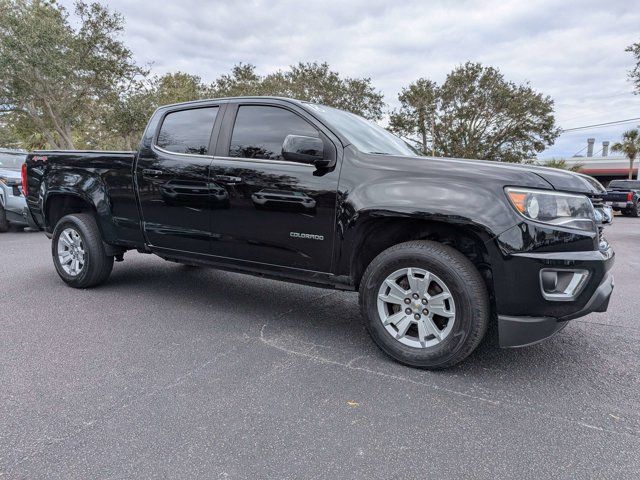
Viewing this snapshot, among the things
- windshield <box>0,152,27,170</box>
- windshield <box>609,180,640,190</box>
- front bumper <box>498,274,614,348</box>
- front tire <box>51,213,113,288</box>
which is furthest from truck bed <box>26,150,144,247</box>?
windshield <box>609,180,640,190</box>

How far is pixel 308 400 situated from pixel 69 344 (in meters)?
1.96

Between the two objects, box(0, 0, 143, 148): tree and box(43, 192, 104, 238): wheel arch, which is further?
box(0, 0, 143, 148): tree

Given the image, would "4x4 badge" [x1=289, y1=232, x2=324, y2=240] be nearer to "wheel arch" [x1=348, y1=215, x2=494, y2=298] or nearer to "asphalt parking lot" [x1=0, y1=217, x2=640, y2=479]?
"wheel arch" [x1=348, y1=215, x2=494, y2=298]

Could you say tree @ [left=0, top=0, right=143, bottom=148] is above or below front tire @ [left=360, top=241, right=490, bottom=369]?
above

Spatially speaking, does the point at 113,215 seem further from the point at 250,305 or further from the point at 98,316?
the point at 250,305

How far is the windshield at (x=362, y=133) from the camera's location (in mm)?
3402

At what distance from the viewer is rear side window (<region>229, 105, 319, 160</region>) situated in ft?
11.5

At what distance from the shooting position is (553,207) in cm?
268

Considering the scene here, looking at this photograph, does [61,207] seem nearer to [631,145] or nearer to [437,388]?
[437,388]

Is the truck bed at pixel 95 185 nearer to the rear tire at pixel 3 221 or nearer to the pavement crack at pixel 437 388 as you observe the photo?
the pavement crack at pixel 437 388

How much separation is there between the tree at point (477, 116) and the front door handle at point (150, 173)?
2320 cm

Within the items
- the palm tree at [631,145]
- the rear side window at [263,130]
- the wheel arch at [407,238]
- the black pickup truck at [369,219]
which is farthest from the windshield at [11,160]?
the palm tree at [631,145]

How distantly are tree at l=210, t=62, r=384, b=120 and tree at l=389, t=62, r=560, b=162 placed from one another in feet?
8.69

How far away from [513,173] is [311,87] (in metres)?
24.5
